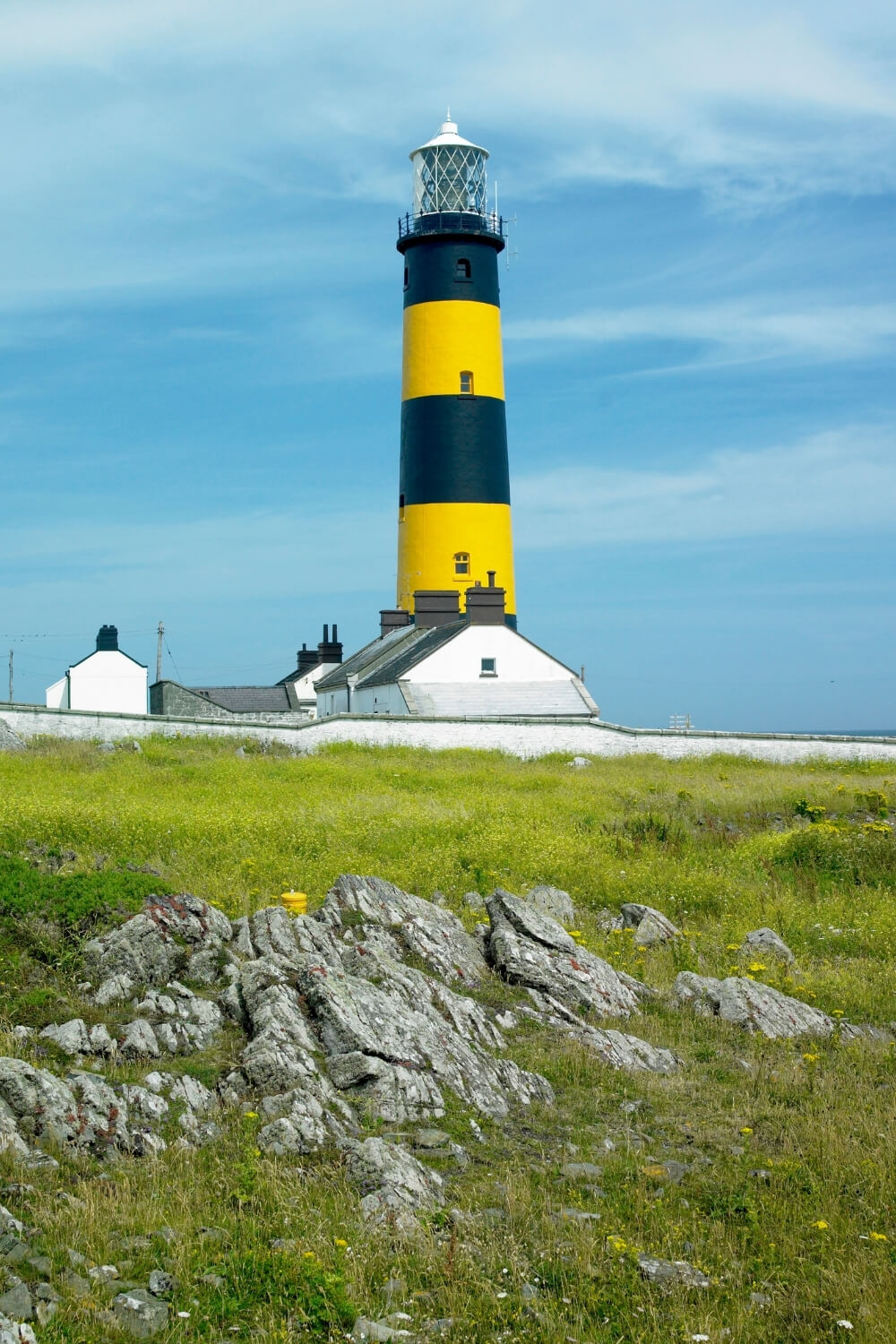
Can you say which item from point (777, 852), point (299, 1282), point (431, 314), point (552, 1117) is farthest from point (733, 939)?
point (431, 314)

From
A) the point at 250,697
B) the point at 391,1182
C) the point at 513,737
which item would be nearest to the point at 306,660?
the point at 250,697

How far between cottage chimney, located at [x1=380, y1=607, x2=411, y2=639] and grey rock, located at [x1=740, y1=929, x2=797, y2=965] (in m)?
30.6

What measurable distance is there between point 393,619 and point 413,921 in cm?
3357

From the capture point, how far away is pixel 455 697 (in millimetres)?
36875

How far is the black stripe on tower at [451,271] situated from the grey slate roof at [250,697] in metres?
20.3

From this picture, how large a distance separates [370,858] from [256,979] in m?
6.48

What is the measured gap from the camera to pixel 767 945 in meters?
13.4

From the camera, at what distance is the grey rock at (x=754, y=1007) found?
431 inches

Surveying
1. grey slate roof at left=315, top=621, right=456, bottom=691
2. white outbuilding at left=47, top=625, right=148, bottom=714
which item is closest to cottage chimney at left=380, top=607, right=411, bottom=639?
grey slate roof at left=315, top=621, right=456, bottom=691

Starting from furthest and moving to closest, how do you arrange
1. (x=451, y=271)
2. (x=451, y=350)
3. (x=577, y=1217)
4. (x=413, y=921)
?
1. (x=451, y=271)
2. (x=451, y=350)
3. (x=413, y=921)
4. (x=577, y=1217)

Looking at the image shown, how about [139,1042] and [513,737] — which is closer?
[139,1042]

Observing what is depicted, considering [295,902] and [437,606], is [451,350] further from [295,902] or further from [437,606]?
[295,902]

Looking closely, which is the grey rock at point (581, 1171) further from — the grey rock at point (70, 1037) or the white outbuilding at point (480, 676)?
the white outbuilding at point (480, 676)

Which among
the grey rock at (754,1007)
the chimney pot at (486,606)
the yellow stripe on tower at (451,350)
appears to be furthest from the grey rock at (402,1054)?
the yellow stripe on tower at (451,350)
